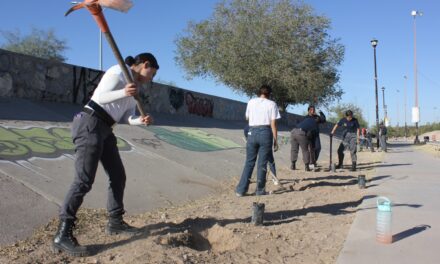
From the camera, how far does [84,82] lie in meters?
13.6

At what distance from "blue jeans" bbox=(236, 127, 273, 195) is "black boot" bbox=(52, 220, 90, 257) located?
368 centimetres

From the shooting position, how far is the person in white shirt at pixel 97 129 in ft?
12.7

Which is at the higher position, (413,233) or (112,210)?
(112,210)

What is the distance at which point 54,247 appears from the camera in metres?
3.92

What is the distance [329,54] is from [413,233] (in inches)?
944

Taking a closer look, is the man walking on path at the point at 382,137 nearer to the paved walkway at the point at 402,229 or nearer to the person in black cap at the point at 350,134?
the person in black cap at the point at 350,134

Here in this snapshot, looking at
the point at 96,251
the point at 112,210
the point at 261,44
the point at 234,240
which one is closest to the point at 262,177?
the point at 234,240

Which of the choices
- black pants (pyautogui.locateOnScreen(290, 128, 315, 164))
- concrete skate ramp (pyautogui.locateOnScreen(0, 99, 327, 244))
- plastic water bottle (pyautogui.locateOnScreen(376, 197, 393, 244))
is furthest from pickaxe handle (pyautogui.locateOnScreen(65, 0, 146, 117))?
black pants (pyautogui.locateOnScreen(290, 128, 315, 164))

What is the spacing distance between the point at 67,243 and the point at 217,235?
1.62 metres

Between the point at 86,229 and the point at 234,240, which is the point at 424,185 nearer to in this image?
the point at 234,240

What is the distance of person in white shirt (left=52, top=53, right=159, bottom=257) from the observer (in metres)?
3.88

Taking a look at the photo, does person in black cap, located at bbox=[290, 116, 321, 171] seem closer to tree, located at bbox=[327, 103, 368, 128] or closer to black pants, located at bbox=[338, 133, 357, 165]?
black pants, located at bbox=[338, 133, 357, 165]

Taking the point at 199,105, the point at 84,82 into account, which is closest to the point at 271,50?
the point at 199,105

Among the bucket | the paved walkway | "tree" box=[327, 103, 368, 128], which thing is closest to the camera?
the paved walkway
